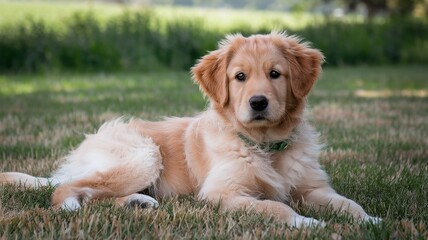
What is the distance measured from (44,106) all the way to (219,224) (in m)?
6.24

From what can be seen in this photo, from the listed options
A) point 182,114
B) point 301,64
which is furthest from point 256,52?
point 182,114

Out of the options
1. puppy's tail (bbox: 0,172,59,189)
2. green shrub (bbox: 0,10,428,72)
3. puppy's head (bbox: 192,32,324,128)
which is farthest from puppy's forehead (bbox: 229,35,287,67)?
green shrub (bbox: 0,10,428,72)

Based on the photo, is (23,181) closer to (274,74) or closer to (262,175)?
(262,175)

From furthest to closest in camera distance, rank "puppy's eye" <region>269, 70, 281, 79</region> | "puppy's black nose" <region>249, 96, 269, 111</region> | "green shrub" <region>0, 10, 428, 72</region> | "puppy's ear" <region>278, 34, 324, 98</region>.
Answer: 1. "green shrub" <region>0, 10, 428, 72</region>
2. "puppy's ear" <region>278, 34, 324, 98</region>
3. "puppy's eye" <region>269, 70, 281, 79</region>
4. "puppy's black nose" <region>249, 96, 269, 111</region>

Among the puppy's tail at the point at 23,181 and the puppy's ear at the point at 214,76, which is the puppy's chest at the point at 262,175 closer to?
the puppy's ear at the point at 214,76

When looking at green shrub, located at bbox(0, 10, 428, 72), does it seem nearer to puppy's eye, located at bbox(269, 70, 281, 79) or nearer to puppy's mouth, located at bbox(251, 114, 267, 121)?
puppy's eye, located at bbox(269, 70, 281, 79)

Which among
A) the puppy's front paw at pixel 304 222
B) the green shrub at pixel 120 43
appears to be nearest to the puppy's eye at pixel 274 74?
the puppy's front paw at pixel 304 222

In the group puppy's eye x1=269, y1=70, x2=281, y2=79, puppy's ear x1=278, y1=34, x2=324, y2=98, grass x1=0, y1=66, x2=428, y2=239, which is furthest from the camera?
puppy's ear x1=278, y1=34, x2=324, y2=98

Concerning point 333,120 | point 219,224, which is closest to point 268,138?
A: point 219,224

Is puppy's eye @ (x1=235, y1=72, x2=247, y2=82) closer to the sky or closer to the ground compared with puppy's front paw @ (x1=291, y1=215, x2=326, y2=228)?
closer to the sky

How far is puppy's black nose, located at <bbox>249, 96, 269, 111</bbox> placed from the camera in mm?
3846

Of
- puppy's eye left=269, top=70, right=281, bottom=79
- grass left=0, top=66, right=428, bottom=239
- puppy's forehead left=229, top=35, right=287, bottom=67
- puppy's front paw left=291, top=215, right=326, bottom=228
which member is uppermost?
puppy's forehead left=229, top=35, right=287, bottom=67

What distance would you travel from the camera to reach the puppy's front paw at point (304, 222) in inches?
124

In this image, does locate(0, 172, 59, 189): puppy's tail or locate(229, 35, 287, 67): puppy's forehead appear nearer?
locate(229, 35, 287, 67): puppy's forehead
